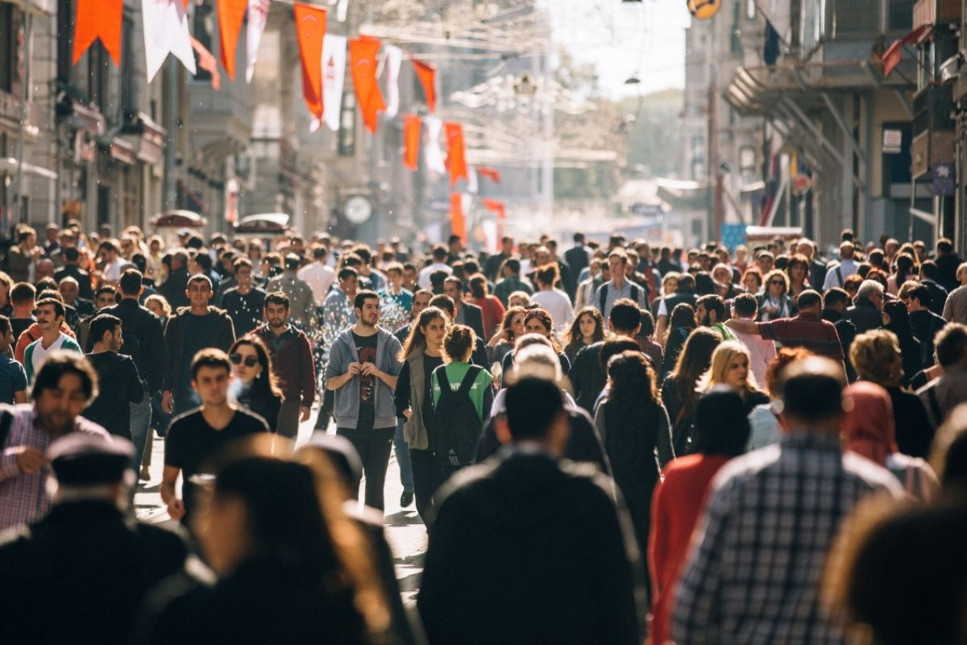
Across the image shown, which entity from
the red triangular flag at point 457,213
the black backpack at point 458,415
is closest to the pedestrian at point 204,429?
the black backpack at point 458,415

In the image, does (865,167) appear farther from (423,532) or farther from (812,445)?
(812,445)

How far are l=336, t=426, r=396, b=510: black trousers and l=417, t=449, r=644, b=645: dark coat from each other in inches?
277

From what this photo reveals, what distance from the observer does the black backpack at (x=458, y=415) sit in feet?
37.0

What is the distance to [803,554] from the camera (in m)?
5.09

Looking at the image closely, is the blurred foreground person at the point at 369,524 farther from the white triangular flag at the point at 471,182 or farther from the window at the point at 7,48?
the white triangular flag at the point at 471,182

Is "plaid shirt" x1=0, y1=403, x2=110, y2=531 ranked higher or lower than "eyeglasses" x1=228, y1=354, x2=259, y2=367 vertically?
lower

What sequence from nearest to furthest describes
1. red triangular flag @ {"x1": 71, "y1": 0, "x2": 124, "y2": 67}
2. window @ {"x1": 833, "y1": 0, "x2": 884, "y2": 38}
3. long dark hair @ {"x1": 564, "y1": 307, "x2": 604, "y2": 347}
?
long dark hair @ {"x1": 564, "y1": 307, "x2": 604, "y2": 347} < red triangular flag @ {"x1": 71, "y1": 0, "x2": 124, "y2": 67} < window @ {"x1": 833, "y1": 0, "x2": 884, "y2": 38}

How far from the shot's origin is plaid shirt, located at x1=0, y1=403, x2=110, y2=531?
7.17m

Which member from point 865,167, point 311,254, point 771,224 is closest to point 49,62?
point 311,254

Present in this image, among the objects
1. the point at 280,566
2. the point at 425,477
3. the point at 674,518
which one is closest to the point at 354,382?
the point at 425,477

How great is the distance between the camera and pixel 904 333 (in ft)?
48.6

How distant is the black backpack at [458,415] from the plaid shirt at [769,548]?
20.4 ft

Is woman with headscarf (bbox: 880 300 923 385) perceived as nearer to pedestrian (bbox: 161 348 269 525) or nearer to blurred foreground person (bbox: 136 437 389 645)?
pedestrian (bbox: 161 348 269 525)

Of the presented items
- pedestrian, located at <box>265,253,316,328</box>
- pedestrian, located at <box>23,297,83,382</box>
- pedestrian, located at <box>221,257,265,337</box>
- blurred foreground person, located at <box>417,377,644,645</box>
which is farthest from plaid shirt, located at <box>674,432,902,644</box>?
pedestrian, located at <box>265,253,316,328</box>
